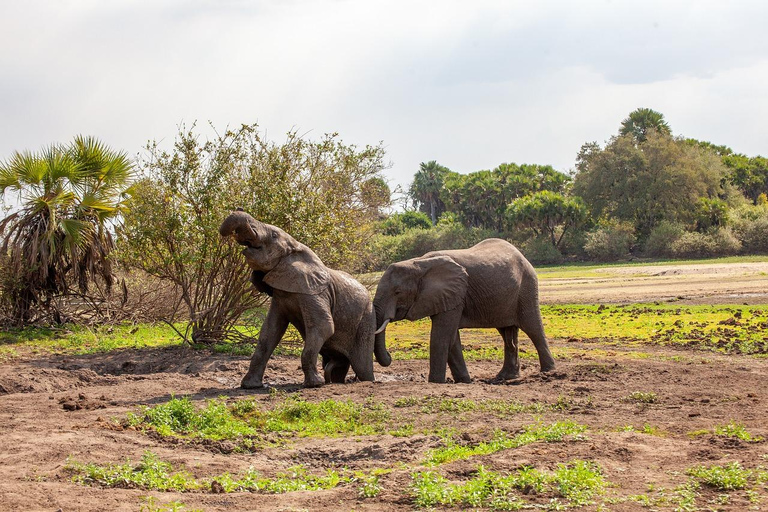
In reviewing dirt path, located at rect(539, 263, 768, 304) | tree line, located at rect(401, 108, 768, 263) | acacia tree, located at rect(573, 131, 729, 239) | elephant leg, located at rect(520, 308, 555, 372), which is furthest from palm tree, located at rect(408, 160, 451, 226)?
elephant leg, located at rect(520, 308, 555, 372)

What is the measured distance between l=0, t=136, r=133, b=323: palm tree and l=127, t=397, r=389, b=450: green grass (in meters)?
11.9

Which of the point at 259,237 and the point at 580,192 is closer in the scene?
the point at 259,237

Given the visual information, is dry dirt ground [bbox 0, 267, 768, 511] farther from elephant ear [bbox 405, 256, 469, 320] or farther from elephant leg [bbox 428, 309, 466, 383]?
elephant ear [bbox 405, 256, 469, 320]

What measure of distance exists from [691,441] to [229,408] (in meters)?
5.40

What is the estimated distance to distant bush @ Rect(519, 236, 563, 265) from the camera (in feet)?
236

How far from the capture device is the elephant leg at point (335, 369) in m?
14.1

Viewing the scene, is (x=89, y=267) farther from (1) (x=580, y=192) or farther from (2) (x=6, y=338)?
(1) (x=580, y=192)

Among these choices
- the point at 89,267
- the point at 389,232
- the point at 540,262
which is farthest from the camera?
the point at 389,232

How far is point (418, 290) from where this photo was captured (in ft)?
47.1


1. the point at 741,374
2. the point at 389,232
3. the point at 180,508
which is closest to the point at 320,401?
the point at 180,508

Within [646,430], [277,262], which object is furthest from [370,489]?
[277,262]

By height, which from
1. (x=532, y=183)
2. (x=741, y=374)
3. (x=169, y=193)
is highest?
(x=532, y=183)

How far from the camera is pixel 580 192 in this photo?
7438cm

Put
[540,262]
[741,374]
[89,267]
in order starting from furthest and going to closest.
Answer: [540,262]
[89,267]
[741,374]
